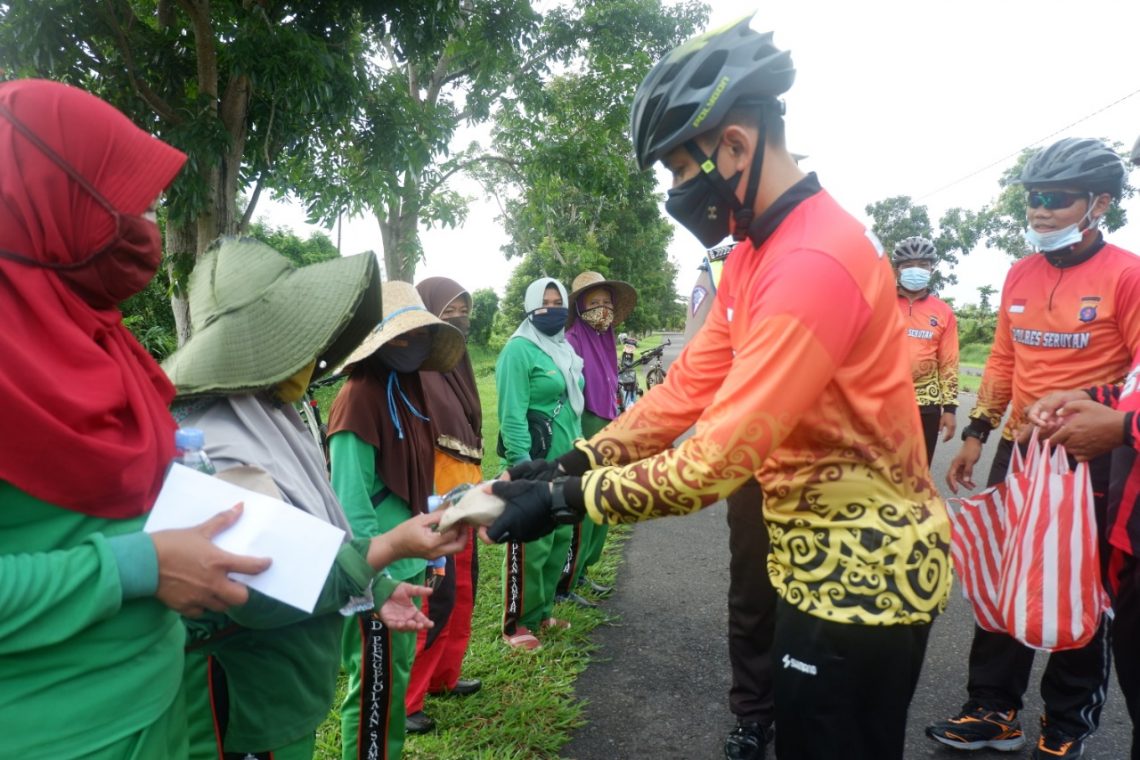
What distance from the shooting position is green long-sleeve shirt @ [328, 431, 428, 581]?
2566 mm

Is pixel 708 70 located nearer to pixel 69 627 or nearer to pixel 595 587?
pixel 69 627

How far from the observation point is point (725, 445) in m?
1.49

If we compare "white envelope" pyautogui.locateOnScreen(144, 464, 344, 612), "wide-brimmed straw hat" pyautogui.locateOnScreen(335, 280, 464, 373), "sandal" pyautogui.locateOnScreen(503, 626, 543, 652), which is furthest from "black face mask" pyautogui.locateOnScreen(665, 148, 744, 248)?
"sandal" pyautogui.locateOnScreen(503, 626, 543, 652)

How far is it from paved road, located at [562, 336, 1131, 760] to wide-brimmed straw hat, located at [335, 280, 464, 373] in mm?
1760

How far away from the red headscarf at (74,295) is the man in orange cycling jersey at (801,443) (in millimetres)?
786

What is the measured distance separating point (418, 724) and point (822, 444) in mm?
2408

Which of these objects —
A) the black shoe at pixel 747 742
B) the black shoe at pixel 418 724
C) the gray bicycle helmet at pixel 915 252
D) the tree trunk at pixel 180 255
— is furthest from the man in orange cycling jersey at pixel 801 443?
the tree trunk at pixel 180 255

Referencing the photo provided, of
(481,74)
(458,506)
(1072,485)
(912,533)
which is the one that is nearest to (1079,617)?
(1072,485)

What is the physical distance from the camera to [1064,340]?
3041 mm

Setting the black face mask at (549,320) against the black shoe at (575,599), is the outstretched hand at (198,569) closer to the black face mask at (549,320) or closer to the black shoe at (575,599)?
the black face mask at (549,320)

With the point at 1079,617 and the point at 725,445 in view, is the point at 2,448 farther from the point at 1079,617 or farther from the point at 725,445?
the point at 1079,617

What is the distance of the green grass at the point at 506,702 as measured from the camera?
3.04 m

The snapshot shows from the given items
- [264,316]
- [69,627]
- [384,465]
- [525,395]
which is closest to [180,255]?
[525,395]

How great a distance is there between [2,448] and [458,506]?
929 mm
